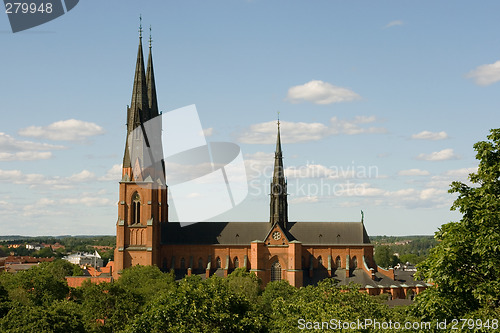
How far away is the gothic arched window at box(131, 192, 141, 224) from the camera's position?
102438mm

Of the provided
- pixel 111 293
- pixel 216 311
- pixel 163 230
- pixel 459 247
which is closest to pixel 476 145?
pixel 459 247

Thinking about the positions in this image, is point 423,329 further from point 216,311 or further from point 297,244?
point 297,244

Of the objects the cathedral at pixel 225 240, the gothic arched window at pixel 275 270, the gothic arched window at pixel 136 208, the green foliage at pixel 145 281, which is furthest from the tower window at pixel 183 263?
the gothic arched window at pixel 275 270

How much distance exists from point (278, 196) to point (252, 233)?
29.7 feet

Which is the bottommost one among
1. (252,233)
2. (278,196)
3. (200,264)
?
(200,264)

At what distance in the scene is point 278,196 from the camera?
348ft

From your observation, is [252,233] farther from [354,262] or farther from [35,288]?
[35,288]

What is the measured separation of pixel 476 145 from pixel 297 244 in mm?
79733

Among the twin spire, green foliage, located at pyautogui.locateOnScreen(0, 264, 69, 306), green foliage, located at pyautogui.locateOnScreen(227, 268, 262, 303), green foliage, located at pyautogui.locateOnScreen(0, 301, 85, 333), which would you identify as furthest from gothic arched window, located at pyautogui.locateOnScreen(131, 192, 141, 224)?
green foliage, located at pyautogui.locateOnScreen(0, 301, 85, 333)

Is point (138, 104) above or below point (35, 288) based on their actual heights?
above

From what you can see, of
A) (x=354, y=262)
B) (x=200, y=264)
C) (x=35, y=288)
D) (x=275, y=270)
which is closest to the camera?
(x=35, y=288)

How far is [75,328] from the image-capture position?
157ft

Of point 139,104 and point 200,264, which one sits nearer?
point 139,104

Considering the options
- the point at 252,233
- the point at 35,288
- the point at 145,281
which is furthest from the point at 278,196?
the point at 35,288
